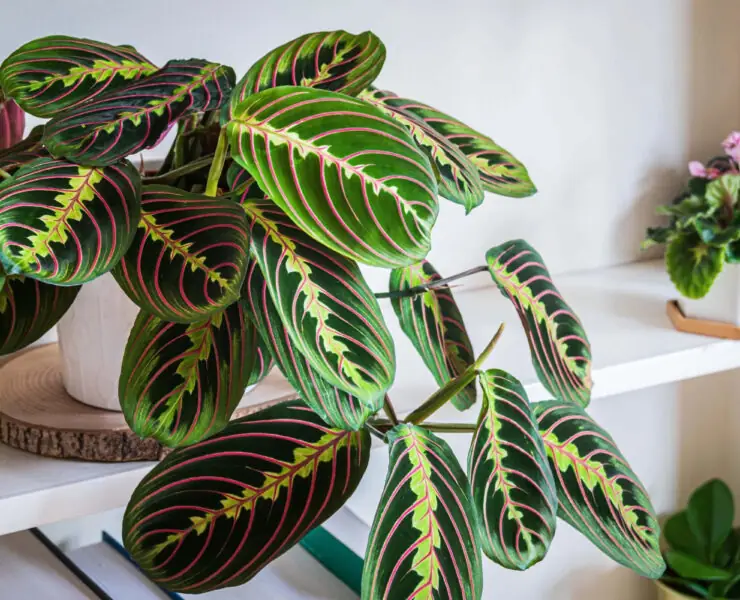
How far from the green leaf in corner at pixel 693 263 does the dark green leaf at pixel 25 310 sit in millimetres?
907

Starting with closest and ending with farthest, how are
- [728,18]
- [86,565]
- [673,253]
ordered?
[86,565]
[673,253]
[728,18]

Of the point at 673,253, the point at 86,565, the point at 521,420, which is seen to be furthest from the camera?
the point at 673,253

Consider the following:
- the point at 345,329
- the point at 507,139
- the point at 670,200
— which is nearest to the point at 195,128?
the point at 345,329

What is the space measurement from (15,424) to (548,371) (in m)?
0.48

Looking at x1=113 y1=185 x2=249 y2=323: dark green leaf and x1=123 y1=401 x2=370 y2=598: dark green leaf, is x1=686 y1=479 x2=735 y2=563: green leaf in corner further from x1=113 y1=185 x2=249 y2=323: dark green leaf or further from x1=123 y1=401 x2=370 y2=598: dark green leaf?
x1=113 y1=185 x2=249 y2=323: dark green leaf

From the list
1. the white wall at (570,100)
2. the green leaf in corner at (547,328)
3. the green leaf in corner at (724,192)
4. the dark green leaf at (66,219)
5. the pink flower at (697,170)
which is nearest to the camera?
the dark green leaf at (66,219)

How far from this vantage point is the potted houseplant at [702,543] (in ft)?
4.94

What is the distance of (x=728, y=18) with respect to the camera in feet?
4.86

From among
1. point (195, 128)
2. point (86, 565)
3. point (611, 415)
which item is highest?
point (195, 128)

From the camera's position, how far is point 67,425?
2.57ft

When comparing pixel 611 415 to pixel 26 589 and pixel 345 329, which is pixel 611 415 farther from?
pixel 345 329

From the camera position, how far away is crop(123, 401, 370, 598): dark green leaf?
0.58m

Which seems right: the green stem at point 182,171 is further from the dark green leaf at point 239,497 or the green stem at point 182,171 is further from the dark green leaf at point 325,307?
the dark green leaf at point 239,497

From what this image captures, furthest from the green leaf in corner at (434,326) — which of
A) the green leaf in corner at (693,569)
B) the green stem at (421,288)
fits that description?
the green leaf in corner at (693,569)
